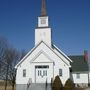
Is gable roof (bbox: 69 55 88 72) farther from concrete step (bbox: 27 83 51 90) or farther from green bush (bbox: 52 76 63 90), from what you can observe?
green bush (bbox: 52 76 63 90)

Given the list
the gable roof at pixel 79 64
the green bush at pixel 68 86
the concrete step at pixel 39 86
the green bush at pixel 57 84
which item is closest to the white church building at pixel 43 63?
the concrete step at pixel 39 86

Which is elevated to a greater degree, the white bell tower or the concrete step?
the white bell tower

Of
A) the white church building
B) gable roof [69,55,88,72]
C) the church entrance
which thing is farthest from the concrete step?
gable roof [69,55,88,72]

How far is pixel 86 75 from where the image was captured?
53.8 meters

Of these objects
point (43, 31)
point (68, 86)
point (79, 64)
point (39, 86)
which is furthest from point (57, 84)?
point (79, 64)

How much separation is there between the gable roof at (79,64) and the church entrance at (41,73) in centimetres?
1256

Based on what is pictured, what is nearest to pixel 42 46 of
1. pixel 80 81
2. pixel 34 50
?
pixel 34 50

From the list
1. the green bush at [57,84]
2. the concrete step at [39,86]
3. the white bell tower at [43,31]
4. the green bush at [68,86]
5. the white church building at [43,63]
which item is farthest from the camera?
the white bell tower at [43,31]

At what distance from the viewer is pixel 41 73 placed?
43.4 meters

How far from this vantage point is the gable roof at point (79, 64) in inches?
2138

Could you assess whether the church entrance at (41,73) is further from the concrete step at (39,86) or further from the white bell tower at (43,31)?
the white bell tower at (43,31)

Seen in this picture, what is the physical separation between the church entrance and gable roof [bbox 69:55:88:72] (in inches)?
494

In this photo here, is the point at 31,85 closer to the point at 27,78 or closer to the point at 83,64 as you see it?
the point at 27,78

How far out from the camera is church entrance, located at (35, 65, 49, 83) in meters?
43.0
